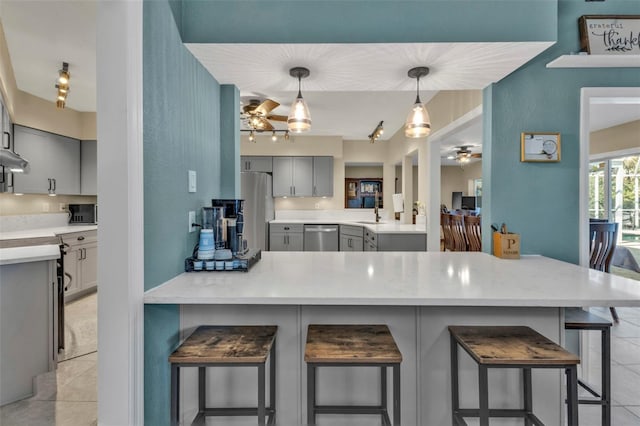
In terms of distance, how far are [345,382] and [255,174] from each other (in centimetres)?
400

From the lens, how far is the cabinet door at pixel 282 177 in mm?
5844

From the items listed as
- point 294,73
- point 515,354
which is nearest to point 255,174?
point 294,73

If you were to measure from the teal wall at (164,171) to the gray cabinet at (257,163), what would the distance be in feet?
13.1

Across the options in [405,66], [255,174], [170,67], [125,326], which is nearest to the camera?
[125,326]

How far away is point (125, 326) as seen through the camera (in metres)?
1.23

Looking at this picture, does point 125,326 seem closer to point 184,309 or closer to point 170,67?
point 184,309

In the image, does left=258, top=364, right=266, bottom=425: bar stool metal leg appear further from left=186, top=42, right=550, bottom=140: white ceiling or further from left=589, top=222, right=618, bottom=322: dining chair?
left=589, top=222, right=618, bottom=322: dining chair

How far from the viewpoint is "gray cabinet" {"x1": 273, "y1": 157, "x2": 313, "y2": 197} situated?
585 centimetres

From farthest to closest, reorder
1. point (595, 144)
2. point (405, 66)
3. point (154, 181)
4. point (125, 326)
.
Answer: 1. point (595, 144)
2. point (405, 66)
3. point (154, 181)
4. point (125, 326)

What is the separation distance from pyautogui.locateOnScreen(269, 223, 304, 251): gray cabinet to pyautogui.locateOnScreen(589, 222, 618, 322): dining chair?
382 cm

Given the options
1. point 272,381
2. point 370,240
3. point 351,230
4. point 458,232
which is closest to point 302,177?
point 351,230

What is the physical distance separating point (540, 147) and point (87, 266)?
5057 millimetres

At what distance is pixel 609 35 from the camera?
202 cm

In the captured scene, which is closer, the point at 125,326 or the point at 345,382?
the point at 125,326
